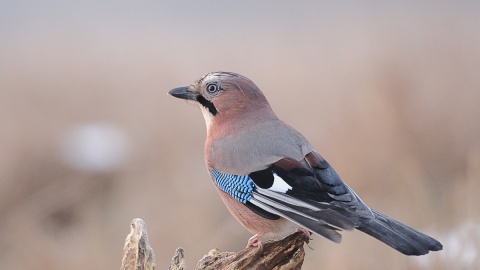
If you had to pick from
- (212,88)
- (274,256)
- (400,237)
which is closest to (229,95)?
(212,88)

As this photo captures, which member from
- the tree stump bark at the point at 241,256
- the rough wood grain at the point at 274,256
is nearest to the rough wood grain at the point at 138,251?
the tree stump bark at the point at 241,256

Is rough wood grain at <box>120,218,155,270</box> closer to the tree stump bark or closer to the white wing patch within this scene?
the tree stump bark

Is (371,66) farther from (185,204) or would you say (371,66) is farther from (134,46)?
(134,46)

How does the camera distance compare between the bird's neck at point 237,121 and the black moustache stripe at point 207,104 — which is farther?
the black moustache stripe at point 207,104

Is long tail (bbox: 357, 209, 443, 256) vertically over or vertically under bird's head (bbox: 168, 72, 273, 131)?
under

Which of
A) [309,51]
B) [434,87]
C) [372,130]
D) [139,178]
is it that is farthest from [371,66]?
[309,51]

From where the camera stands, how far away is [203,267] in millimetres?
3367

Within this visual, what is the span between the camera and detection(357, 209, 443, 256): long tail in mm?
2881

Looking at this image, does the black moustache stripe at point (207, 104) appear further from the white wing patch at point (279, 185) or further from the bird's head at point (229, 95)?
the white wing patch at point (279, 185)

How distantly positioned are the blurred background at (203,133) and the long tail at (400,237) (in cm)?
135

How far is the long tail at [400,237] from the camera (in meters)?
2.88

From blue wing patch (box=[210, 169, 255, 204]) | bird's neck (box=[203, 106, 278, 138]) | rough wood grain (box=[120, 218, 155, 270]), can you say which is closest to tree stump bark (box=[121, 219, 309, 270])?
rough wood grain (box=[120, 218, 155, 270])

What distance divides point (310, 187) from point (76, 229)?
359 cm

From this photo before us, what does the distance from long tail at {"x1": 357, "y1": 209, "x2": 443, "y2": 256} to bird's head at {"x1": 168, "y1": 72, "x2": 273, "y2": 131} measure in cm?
88
